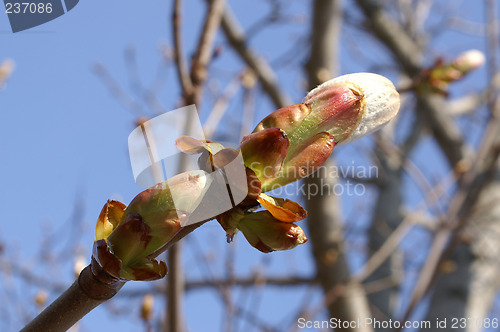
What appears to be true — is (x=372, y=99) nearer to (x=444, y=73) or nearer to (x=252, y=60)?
(x=444, y=73)

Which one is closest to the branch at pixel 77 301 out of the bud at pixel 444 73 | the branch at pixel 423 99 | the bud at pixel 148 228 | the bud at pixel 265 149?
the bud at pixel 148 228

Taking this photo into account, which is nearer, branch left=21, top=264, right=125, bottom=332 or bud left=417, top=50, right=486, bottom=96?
branch left=21, top=264, right=125, bottom=332

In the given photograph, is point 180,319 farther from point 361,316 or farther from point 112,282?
point 361,316

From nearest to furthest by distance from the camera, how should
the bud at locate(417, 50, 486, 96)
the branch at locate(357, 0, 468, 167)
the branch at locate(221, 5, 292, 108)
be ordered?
the bud at locate(417, 50, 486, 96), the branch at locate(221, 5, 292, 108), the branch at locate(357, 0, 468, 167)

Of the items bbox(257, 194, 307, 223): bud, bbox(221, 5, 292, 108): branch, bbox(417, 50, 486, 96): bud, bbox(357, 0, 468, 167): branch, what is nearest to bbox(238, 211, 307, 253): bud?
bbox(257, 194, 307, 223): bud

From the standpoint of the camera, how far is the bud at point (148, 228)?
0.30 meters

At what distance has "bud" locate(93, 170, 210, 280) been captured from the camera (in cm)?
30

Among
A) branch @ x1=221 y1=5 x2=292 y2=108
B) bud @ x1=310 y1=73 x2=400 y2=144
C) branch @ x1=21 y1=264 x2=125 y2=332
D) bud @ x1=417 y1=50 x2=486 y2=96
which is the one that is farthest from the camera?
branch @ x1=221 y1=5 x2=292 y2=108

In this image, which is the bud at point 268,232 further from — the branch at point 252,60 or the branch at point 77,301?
the branch at point 252,60

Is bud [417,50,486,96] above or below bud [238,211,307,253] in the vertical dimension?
below

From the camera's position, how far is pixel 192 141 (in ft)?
1.12

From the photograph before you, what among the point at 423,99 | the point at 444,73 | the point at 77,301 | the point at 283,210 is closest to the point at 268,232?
the point at 283,210

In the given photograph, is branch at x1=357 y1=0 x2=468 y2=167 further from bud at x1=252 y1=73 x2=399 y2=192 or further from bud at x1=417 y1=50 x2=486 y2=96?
bud at x1=252 y1=73 x2=399 y2=192

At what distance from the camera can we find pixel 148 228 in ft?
0.98
